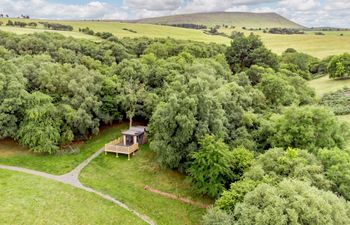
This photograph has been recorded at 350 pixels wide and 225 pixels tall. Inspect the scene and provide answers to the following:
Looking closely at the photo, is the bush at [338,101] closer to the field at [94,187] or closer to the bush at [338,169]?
the bush at [338,169]

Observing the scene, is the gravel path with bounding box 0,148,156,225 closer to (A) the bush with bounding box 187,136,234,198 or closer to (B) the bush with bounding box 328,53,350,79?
(A) the bush with bounding box 187,136,234,198

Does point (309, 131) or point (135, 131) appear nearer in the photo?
point (309, 131)

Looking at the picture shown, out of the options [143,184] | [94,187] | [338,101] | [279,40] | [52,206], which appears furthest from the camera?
[279,40]

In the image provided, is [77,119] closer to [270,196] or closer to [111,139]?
[111,139]

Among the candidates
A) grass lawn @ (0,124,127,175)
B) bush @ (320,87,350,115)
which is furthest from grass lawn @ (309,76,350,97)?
grass lawn @ (0,124,127,175)

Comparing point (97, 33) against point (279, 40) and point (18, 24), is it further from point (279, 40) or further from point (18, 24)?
point (279, 40)

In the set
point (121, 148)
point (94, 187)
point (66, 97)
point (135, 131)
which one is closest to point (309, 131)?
point (135, 131)
